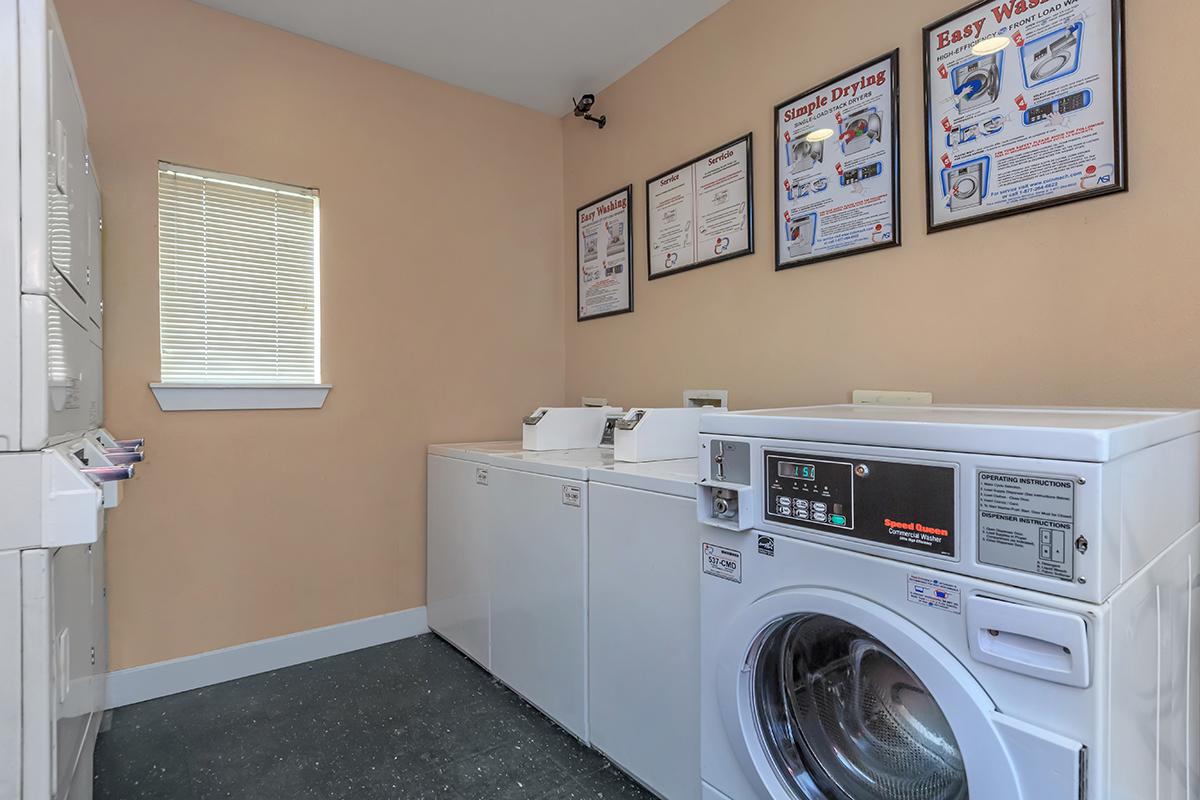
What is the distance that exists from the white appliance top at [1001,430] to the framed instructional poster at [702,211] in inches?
49.8

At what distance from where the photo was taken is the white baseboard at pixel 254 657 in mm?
2248

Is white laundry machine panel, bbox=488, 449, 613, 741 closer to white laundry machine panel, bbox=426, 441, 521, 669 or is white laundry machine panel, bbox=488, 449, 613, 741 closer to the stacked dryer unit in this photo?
white laundry machine panel, bbox=426, 441, 521, 669

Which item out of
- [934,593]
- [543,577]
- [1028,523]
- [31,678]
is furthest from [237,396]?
[1028,523]

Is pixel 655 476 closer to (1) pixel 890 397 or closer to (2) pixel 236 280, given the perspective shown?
(1) pixel 890 397

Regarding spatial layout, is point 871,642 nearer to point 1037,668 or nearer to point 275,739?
point 1037,668

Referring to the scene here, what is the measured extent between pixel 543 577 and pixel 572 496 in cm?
34

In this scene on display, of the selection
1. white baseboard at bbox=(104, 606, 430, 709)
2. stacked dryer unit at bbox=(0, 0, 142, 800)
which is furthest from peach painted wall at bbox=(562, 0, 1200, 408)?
stacked dryer unit at bbox=(0, 0, 142, 800)

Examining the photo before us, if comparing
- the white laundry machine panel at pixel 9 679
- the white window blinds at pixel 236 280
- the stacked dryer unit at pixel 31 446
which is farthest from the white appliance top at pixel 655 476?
the white window blinds at pixel 236 280

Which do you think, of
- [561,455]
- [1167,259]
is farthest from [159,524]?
[1167,259]

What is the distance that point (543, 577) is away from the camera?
207 centimetres

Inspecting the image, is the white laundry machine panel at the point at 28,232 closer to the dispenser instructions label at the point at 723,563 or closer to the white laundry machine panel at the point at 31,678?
the white laundry machine panel at the point at 31,678

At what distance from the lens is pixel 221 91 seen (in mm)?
2428

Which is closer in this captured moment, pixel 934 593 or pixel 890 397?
pixel 934 593

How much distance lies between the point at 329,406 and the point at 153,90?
1.32m
